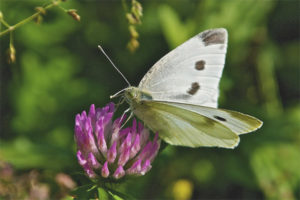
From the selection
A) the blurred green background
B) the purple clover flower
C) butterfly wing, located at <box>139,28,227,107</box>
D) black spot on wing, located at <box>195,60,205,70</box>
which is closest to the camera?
the purple clover flower

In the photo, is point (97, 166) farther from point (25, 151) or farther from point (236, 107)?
point (236, 107)

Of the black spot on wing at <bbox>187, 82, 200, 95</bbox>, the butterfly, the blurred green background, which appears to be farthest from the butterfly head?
the blurred green background

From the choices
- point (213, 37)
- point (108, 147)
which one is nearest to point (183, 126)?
point (108, 147)

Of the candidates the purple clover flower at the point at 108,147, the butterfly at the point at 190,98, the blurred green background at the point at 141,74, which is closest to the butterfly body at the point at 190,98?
the butterfly at the point at 190,98

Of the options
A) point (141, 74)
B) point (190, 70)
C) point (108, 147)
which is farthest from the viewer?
point (141, 74)

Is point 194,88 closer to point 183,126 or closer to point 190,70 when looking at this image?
point 190,70

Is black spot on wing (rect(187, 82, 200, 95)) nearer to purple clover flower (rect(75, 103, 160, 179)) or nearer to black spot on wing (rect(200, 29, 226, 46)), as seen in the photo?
black spot on wing (rect(200, 29, 226, 46))

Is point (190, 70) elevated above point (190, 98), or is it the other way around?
point (190, 70)

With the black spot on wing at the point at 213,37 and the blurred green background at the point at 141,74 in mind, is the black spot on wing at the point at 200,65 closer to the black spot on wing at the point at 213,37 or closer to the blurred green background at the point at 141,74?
the black spot on wing at the point at 213,37

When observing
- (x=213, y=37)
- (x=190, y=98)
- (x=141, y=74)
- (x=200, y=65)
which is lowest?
(x=141, y=74)
